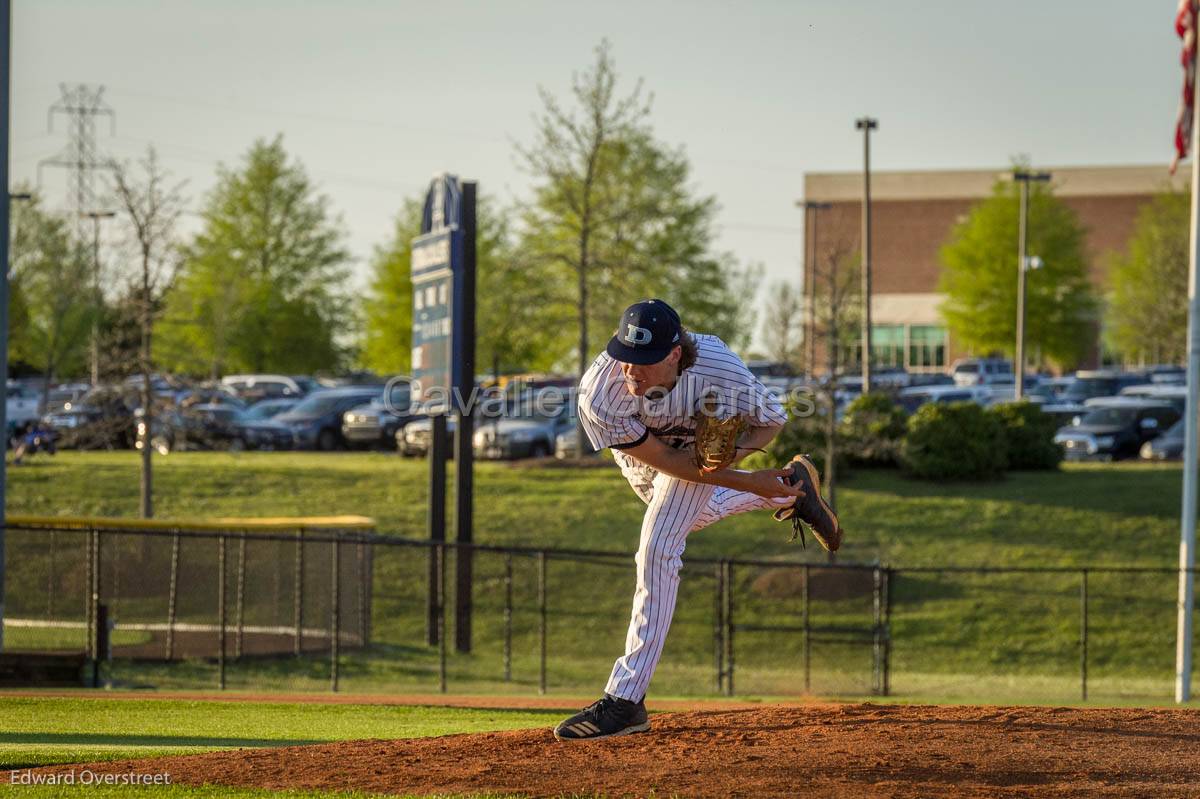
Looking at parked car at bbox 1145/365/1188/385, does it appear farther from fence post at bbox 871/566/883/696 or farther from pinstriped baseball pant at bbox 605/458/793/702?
pinstriped baseball pant at bbox 605/458/793/702

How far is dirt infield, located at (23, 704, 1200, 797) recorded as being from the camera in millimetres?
6293

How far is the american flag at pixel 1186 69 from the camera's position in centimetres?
1786

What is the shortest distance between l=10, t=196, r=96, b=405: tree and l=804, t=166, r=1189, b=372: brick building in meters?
38.9

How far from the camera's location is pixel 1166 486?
28.6m

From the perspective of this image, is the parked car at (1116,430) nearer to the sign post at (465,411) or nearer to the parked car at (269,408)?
the sign post at (465,411)

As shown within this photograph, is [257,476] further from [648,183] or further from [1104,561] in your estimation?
[1104,561]

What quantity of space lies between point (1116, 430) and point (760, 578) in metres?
15.8

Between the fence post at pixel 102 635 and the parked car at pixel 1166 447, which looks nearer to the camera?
the fence post at pixel 102 635

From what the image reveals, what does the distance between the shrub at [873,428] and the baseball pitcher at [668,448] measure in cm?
2044

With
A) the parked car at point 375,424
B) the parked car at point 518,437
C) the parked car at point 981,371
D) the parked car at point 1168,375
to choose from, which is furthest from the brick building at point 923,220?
the parked car at point 375,424

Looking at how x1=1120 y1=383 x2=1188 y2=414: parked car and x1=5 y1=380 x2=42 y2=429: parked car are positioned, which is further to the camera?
x1=5 y1=380 x2=42 y2=429: parked car

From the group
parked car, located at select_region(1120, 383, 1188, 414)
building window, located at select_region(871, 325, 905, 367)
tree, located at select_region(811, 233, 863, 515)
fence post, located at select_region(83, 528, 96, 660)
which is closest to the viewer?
fence post, located at select_region(83, 528, 96, 660)

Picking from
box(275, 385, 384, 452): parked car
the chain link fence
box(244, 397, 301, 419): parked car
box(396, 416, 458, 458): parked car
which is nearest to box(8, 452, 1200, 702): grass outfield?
the chain link fence

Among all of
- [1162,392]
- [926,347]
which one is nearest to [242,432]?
[1162,392]
